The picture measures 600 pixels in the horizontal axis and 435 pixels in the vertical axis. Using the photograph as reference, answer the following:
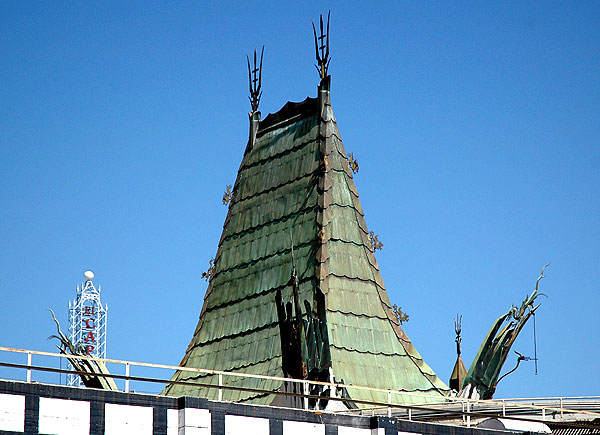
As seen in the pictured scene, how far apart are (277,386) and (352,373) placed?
10.5 feet

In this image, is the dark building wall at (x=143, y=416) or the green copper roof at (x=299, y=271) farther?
the green copper roof at (x=299, y=271)

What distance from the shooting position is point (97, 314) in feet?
286

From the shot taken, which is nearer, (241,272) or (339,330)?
(339,330)

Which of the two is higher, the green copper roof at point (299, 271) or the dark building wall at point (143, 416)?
the green copper roof at point (299, 271)

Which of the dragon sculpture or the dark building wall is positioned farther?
the dragon sculpture

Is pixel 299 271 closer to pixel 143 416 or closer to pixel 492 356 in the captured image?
pixel 492 356

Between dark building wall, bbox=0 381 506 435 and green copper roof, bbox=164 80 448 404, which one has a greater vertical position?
green copper roof, bbox=164 80 448 404

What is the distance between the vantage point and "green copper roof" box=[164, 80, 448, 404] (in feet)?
157

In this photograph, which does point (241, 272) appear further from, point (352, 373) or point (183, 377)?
point (352, 373)

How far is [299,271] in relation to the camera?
49438 millimetres

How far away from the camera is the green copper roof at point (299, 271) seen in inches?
1880

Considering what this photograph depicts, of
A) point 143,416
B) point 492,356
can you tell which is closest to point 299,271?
point 492,356

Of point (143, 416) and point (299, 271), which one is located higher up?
point (299, 271)

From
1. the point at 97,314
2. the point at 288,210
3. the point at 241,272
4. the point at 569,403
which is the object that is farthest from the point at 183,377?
the point at 97,314
